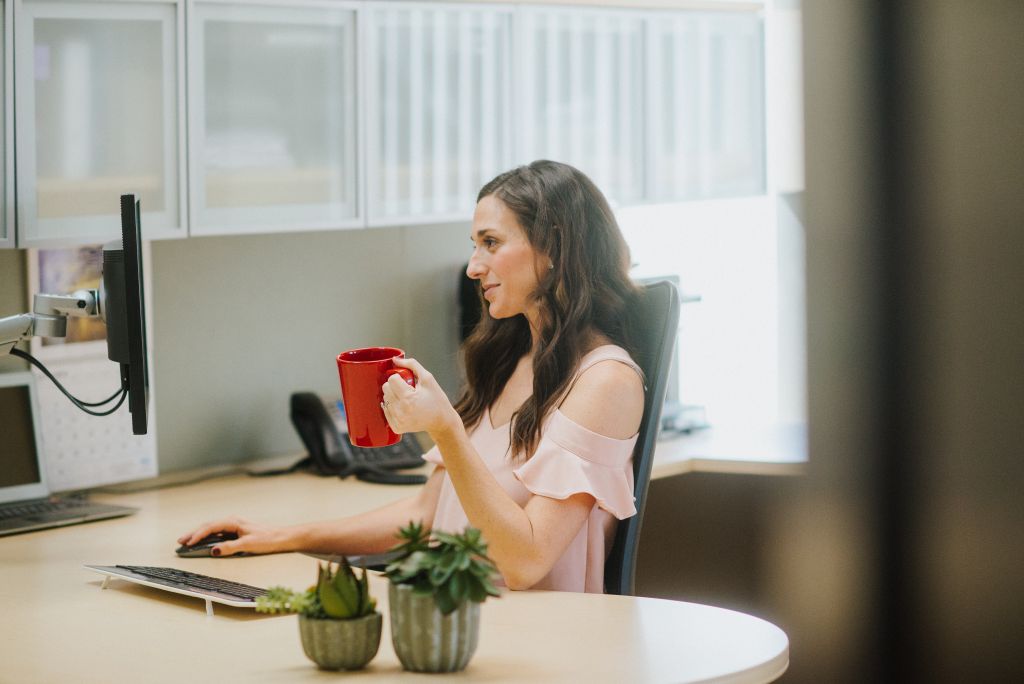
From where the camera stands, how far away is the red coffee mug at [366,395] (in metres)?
1.41

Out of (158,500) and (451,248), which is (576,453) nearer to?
(158,500)

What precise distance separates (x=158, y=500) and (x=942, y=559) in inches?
75.0

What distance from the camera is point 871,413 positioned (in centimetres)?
54

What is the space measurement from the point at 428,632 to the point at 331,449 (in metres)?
1.37

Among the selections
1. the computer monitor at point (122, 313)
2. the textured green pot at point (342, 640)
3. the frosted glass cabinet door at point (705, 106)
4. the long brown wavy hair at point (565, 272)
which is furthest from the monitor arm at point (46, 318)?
the frosted glass cabinet door at point (705, 106)

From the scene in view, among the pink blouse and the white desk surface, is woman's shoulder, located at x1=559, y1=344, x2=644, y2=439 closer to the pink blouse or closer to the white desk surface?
the pink blouse

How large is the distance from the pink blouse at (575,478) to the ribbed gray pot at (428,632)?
0.44 meters

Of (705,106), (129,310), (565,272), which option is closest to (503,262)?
(565,272)

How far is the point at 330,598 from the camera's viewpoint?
111cm

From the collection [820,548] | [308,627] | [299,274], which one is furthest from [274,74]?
[820,548]

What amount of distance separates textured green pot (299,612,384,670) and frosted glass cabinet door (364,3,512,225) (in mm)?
1259

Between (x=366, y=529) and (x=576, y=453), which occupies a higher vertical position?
(x=576, y=453)

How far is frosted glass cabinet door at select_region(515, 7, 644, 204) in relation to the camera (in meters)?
2.49

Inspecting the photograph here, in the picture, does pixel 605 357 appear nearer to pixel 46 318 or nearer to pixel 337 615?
pixel 337 615
